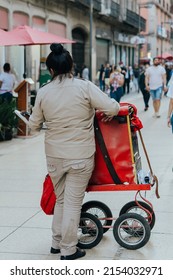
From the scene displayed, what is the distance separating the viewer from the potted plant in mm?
12219

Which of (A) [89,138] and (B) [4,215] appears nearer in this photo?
(A) [89,138]

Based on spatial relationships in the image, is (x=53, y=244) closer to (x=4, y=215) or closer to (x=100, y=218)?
(x=100, y=218)

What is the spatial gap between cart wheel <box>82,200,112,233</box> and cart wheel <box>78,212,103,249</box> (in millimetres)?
191

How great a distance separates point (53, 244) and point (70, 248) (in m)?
0.28

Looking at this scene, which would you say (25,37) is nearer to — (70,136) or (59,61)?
(59,61)

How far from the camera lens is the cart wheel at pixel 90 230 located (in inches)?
199

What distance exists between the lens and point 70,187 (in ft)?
15.4

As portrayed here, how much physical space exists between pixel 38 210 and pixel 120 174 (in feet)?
6.31

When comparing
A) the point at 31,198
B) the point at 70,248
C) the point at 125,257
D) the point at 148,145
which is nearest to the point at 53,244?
the point at 70,248

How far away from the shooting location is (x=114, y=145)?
4852 mm

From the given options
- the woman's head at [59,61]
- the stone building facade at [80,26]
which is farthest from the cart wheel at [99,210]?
the stone building facade at [80,26]

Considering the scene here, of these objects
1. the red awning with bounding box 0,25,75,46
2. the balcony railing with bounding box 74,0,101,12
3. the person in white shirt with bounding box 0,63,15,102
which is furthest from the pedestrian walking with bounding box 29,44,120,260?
the balcony railing with bounding box 74,0,101,12

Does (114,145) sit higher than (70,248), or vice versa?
(114,145)

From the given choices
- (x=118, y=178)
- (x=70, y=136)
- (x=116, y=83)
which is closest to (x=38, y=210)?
(x=118, y=178)
